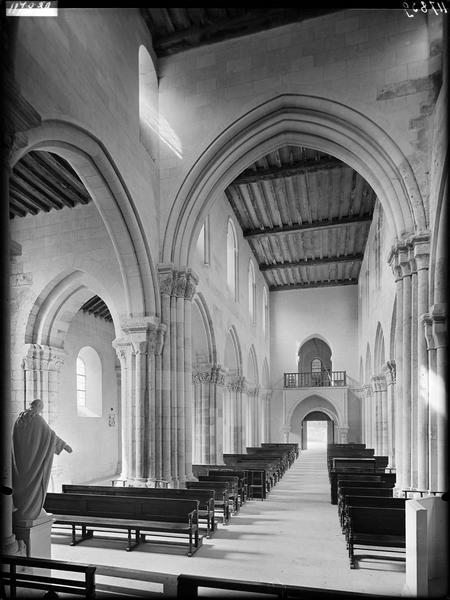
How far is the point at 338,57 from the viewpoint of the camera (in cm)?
1073

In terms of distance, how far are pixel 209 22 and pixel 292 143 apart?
126 inches

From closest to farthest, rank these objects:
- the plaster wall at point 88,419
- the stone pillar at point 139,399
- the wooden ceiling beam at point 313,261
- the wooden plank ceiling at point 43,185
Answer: the wooden plank ceiling at point 43,185 → the stone pillar at point 139,399 → the plaster wall at point 88,419 → the wooden ceiling beam at point 313,261

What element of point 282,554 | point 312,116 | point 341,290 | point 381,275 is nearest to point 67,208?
point 312,116

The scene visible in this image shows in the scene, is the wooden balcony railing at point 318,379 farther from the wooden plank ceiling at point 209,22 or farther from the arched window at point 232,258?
the wooden plank ceiling at point 209,22

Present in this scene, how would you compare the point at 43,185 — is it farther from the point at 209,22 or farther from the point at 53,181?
the point at 209,22

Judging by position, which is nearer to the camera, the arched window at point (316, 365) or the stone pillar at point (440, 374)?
the stone pillar at point (440, 374)

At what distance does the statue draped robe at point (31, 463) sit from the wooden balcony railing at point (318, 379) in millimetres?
23850

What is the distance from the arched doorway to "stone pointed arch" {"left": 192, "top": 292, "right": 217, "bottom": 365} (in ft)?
55.4

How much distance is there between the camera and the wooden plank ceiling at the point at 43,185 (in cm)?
1039

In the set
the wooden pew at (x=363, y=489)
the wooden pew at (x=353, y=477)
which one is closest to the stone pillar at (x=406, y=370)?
the wooden pew at (x=363, y=489)

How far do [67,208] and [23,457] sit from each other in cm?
812

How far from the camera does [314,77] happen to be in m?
10.8

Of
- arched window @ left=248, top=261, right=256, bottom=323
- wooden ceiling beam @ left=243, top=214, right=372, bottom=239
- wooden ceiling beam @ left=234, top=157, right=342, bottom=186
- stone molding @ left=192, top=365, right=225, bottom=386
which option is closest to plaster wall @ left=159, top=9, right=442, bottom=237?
wooden ceiling beam @ left=234, top=157, right=342, bottom=186

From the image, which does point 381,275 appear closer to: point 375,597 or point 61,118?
point 61,118
